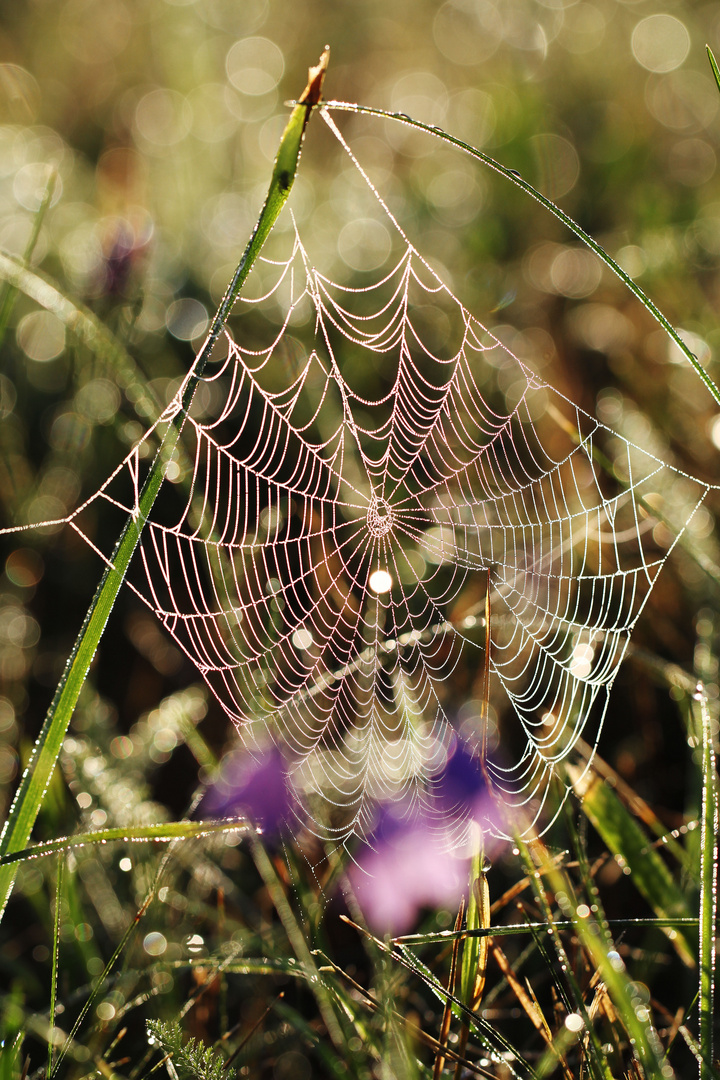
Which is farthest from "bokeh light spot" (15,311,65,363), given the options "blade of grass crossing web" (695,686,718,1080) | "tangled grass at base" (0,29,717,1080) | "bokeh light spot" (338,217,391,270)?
"blade of grass crossing web" (695,686,718,1080)

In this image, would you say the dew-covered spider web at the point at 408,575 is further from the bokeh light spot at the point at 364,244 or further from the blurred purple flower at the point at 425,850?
the bokeh light spot at the point at 364,244

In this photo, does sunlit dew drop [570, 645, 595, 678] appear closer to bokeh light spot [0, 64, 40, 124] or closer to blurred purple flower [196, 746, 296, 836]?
blurred purple flower [196, 746, 296, 836]

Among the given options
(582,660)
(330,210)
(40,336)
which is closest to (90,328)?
(582,660)

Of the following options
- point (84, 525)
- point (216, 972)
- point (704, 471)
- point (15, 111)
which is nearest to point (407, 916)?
point (216, 972)

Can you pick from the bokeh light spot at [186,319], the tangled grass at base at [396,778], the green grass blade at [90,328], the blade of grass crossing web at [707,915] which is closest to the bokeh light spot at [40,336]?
the bokeh light spot at [186,319]

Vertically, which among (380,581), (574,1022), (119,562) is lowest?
(574,1022)

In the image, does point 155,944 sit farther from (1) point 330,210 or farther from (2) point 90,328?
(1) point 330,210

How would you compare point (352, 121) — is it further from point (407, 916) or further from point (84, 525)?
point (407, 916)
